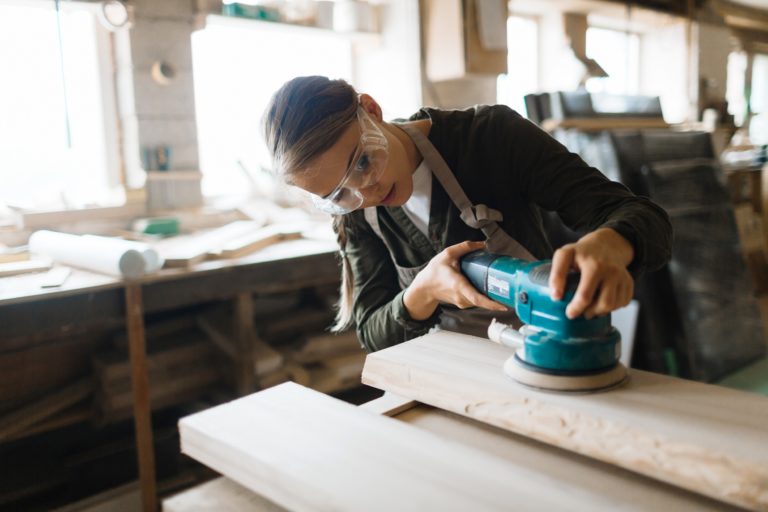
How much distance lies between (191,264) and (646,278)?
255cm

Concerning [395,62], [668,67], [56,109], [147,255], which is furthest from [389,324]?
[668,67]

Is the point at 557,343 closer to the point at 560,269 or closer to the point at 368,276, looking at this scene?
the point at 560,269

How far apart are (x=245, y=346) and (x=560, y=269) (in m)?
1.88

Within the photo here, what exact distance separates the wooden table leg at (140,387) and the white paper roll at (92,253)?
69 mm

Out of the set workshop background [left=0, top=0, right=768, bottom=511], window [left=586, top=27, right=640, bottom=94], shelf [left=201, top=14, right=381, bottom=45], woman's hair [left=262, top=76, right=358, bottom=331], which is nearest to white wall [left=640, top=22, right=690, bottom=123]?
window [left=586, top=27, right=640, bottom=94]

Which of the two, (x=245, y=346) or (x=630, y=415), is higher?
(x=630, y=415)

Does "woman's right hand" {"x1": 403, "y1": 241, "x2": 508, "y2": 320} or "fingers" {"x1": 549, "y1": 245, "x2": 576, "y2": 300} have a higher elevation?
"fingers" {"x1": 549, "y1": 245, "x2": 576, "y2": 300}

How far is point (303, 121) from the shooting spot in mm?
1169

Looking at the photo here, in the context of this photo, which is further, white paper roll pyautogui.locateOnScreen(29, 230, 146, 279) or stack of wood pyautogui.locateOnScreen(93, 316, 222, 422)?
stack of wood pyautogui.locateOnScreen(93, 316, 222, 422)

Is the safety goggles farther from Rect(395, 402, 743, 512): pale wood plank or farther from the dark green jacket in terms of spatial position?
Rect(395, 402, 743, 512): pale wood plank

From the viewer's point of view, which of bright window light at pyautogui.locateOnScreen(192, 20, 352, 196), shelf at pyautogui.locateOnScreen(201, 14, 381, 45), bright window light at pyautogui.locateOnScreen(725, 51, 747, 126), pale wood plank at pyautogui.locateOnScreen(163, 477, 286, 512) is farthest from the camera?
bright window light at pyautogui.locateOnScreen(725, 51, 747, 126)

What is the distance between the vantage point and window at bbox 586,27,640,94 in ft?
16.5

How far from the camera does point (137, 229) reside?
2.83 metres

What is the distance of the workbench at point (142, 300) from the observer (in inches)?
76.5
